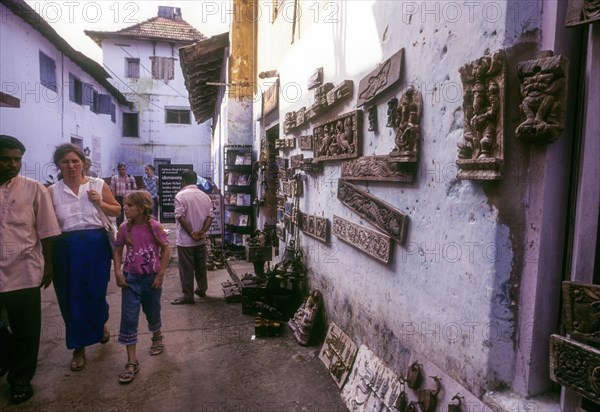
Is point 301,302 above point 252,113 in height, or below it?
below

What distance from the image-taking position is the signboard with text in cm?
Answer: 1007

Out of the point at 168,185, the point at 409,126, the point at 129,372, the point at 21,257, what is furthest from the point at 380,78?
the point at 168,185

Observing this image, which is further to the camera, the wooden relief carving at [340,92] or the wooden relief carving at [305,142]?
the wooden relief carving at [305,142]

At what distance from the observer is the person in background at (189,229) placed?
17.0 feet

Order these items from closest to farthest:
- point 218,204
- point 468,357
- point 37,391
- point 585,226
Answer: point 585,226 → point 468,357 → point 37,391 → point 218,204

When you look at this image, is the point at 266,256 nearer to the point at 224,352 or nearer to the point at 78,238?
the point at 224,352

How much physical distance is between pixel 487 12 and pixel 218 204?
7.43 meters

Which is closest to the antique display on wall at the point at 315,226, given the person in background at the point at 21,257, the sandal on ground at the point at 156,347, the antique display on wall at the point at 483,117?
the sandal on ground at the point at 156,347

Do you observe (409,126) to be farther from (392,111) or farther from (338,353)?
(338,353)

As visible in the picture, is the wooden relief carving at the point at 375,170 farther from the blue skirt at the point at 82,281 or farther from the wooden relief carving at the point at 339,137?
the blue skirt at the point at 82,281

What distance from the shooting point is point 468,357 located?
2066 mm

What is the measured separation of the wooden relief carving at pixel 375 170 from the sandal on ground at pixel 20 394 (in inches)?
119

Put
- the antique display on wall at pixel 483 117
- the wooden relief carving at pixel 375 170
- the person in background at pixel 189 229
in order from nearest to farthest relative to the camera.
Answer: the antique display on wall at pixel 483 117 < the wooden relief carving at pixel 375 170 < the person in background at pixel 189 229

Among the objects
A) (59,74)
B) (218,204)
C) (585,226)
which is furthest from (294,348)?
(59,74)
